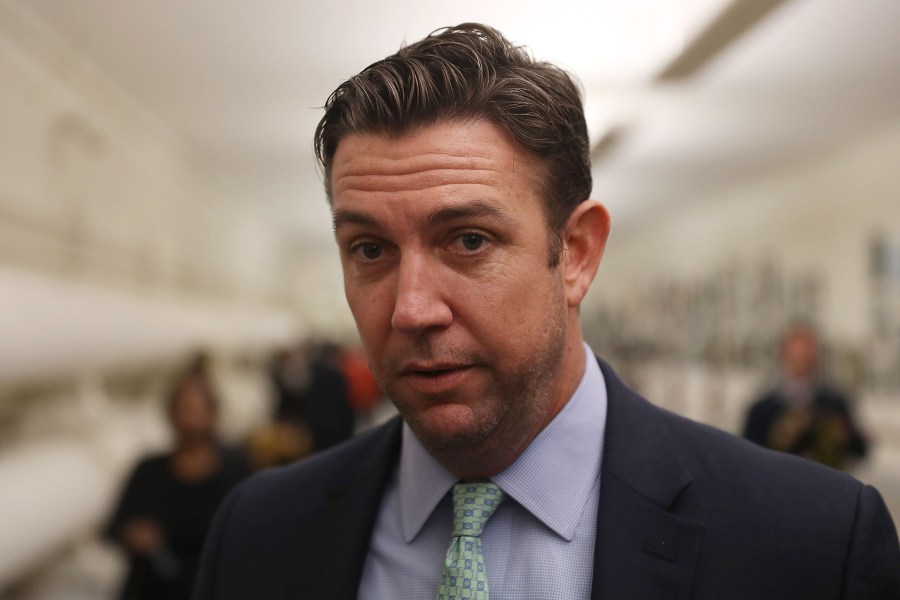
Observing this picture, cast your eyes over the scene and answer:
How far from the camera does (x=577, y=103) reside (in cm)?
94

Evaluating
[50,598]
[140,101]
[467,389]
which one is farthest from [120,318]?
[467,389]

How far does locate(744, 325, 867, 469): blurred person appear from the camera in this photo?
2408 mm

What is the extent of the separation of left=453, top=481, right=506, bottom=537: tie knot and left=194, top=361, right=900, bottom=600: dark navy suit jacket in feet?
0.42

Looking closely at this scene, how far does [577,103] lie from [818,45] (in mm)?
2141

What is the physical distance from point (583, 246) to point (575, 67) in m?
0.21

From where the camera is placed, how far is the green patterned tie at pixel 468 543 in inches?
36.2

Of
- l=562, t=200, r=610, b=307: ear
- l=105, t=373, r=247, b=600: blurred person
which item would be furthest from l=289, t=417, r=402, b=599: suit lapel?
l=105, t=373, r=247, b=600: blurred person

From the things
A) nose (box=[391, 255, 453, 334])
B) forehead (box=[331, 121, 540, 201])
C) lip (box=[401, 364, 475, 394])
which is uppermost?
forehead (box=[331, 121, 540, 201])

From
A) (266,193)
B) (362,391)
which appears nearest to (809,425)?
(266,193)

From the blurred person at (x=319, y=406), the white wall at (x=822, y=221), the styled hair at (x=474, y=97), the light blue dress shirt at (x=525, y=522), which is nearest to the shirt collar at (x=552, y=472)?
the light blue dress shirt at (x=525, y=522)

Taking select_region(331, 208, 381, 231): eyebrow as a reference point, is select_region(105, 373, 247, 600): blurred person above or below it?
below

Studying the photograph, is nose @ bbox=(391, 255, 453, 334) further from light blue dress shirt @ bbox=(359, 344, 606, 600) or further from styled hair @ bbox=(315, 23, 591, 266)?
light blue dress shirt @ bbox=(359, 344, 606, 600)

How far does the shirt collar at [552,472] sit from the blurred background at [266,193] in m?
0.26

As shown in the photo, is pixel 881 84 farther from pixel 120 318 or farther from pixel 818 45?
pixel 120 318
